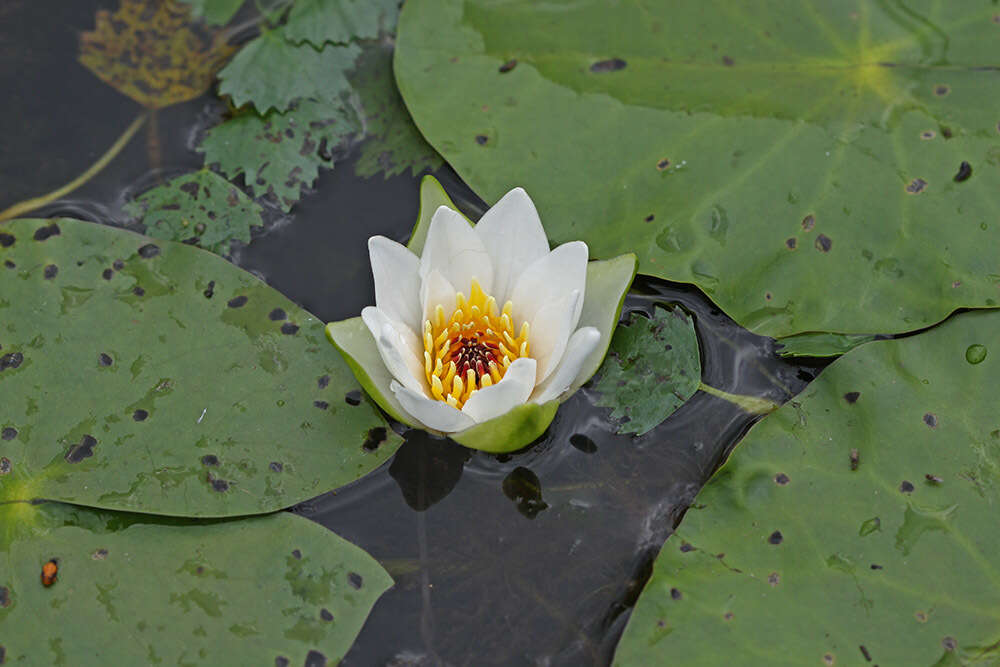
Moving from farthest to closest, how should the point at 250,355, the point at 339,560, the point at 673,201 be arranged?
the point at 673,201 → the point at 250,355 → the point at 339,560

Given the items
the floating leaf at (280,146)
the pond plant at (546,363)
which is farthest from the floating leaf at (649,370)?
the floating leaf at (280,146)

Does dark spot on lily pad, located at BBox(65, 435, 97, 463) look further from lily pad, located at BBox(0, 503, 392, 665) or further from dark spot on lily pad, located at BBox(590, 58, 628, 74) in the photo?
dark spot on lily pad, located at BBox(590, 58, 628, 74)

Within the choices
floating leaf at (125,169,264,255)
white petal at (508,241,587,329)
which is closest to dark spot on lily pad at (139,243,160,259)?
floating leaf at (125,169,264,255)

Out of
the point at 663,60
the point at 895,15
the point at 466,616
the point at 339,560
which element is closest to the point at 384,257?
the point at 339,560

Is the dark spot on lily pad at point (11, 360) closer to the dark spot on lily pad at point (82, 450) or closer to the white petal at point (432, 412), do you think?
the dark spot on lily pad at point (82, 450)

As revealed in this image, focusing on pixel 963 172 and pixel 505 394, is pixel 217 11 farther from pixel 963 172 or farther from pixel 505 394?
pixel 963 172

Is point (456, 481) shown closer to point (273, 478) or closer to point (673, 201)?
point (273, 478)
